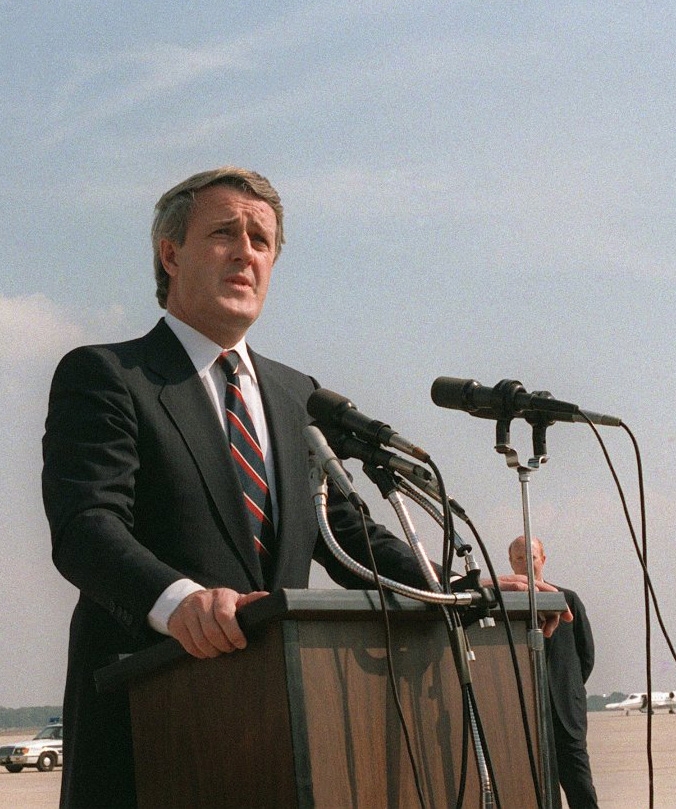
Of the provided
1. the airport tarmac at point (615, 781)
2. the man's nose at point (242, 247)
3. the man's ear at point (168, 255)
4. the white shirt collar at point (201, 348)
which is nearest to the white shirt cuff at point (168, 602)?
the white shirt collar at point (201, 348)

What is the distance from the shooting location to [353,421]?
244 cm

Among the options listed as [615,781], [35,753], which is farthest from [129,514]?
[35,753]

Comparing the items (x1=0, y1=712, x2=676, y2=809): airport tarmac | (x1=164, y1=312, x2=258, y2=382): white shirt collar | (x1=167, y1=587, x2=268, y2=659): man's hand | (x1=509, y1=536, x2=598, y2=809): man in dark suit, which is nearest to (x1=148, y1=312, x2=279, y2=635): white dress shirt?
(x1=164, y1=312, x2=258, y2=382): white shirt collar

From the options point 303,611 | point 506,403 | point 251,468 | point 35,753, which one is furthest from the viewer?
point 35,753

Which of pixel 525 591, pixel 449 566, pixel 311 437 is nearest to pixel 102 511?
pixel 311 437

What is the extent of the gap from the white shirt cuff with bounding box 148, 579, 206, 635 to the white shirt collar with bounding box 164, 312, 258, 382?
83 cm

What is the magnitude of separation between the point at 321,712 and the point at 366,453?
1.83 ft

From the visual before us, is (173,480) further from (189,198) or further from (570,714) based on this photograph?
(570,714)

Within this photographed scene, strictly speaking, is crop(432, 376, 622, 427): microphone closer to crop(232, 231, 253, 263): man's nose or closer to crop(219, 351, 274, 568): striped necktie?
crop(219, 351, 274, 568): striped necktie

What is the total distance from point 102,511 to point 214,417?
17.5 inches

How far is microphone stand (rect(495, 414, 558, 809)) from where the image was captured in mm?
2463

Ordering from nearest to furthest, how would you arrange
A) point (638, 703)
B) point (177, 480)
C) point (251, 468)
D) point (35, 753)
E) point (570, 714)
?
point (177, 480) → point (251, 468) → point (570, 714) → point (35, 753) → point (638, 703)

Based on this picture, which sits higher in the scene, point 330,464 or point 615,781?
point 330,464

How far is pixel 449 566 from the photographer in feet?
7.52
